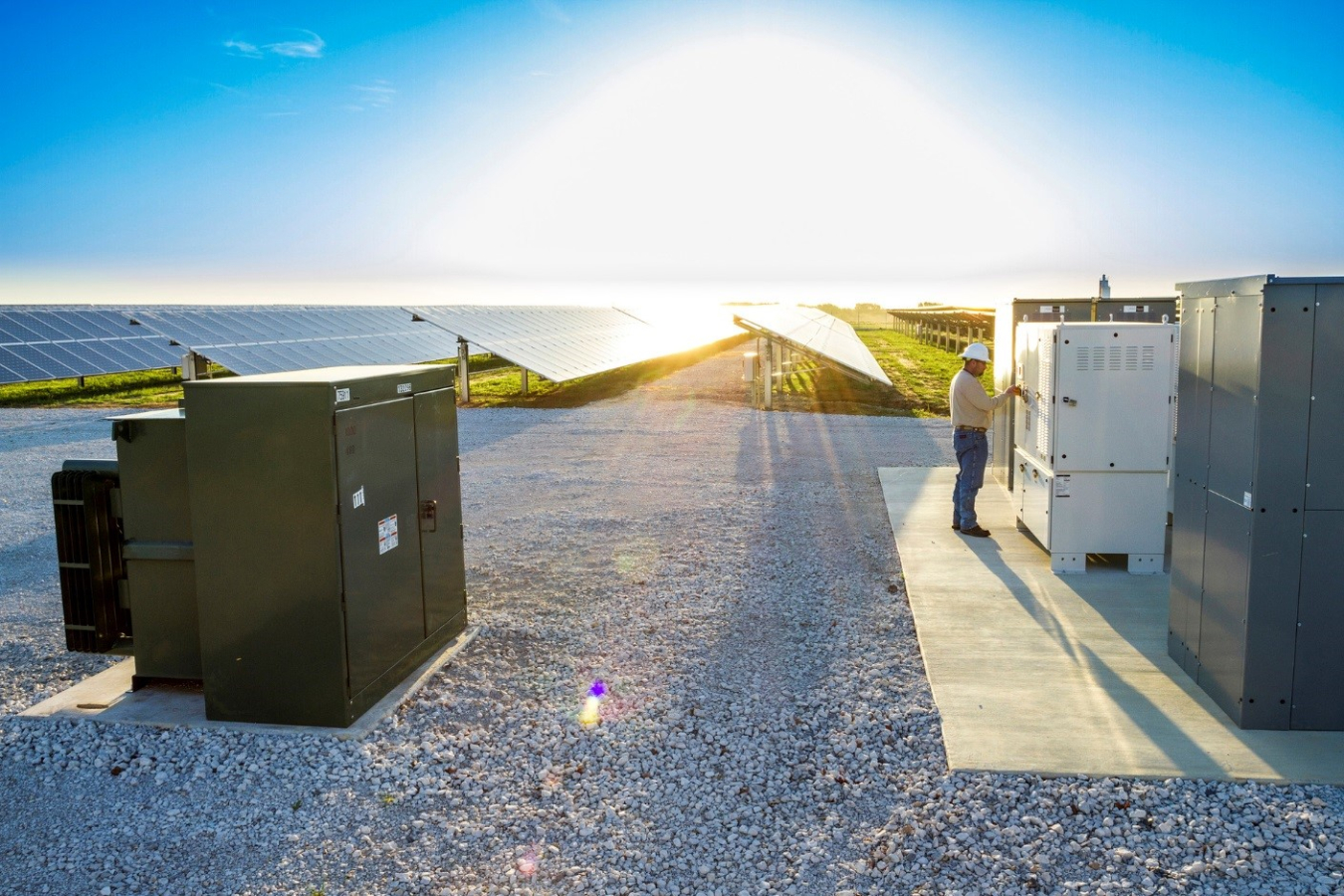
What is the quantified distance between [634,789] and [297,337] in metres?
26.2

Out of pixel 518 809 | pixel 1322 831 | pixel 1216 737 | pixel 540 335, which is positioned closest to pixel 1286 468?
pixel 1216 737

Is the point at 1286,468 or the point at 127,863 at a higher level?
the point at 1286,468

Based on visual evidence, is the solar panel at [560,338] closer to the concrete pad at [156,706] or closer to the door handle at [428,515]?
the door handle at [428,515]

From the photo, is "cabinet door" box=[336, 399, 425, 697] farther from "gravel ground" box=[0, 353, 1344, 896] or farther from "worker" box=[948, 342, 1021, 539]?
"worker" box=[948, 342, 1021, 539]

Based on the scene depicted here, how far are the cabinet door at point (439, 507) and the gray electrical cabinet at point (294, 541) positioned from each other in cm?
42

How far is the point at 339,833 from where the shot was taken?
4531 millimetres

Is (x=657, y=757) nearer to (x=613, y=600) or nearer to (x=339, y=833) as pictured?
(x=339, y=833)

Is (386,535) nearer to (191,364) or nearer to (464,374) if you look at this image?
(464,374)

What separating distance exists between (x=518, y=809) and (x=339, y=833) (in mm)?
824

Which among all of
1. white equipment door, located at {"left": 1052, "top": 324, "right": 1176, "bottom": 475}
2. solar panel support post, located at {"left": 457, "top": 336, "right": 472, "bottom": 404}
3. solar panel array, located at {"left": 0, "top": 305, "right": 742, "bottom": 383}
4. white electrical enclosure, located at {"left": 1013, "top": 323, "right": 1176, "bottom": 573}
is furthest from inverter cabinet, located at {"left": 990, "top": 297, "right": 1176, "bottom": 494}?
solar panel support post, located at {"left": 457, "top": 336, "right": 472, "bottom": 404}

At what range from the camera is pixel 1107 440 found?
8359 mm

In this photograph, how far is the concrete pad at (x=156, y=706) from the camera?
5574 mm

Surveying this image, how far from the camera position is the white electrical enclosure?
326 inches

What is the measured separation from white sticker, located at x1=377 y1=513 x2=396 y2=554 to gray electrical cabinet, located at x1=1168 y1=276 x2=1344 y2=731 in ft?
16.0
